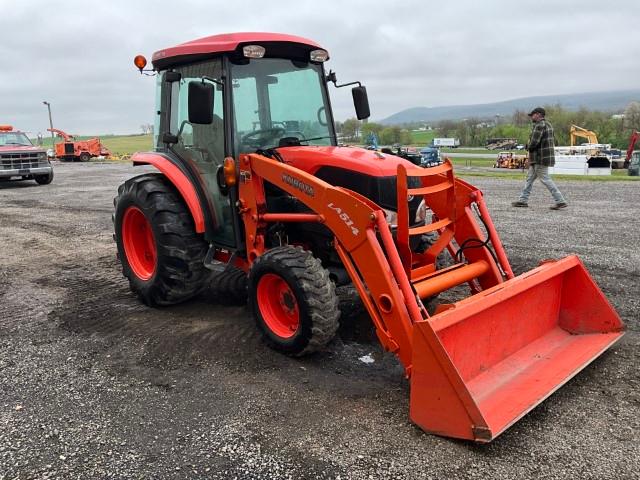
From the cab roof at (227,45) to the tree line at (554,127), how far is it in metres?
32.8

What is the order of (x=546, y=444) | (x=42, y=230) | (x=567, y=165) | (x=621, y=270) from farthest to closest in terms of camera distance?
1. (x=567, y=165)
2. (x=42, y=230)
3. (x=621, y=270)
4. (x=546, y=444)

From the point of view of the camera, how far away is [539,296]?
3.98 meters

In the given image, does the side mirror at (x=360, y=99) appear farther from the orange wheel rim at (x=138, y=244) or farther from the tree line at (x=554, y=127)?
the tree line at (x=554, y=127)

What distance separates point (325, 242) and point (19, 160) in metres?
16.7

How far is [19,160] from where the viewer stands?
17766 millimetres

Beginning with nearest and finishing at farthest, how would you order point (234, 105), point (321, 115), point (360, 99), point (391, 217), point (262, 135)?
1. point (391, 217)
2. point (234, 105)
3. point (262, 135)
4. point (321, 115)
5. point (360, 99)

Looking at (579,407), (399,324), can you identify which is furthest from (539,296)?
(399,324)

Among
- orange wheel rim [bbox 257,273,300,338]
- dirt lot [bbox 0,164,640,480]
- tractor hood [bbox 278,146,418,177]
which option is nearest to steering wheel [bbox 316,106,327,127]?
tractor hood [bbox 278,146,418,177]

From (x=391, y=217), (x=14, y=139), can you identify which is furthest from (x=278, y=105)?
(x=14, y=139)

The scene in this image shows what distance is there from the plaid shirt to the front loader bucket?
6.26 metres

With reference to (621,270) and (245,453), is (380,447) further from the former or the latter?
(621,270)

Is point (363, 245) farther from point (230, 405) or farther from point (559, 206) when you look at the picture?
point (559, 206)

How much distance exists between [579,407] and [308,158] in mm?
2573

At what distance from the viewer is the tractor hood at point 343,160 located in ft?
13.7
